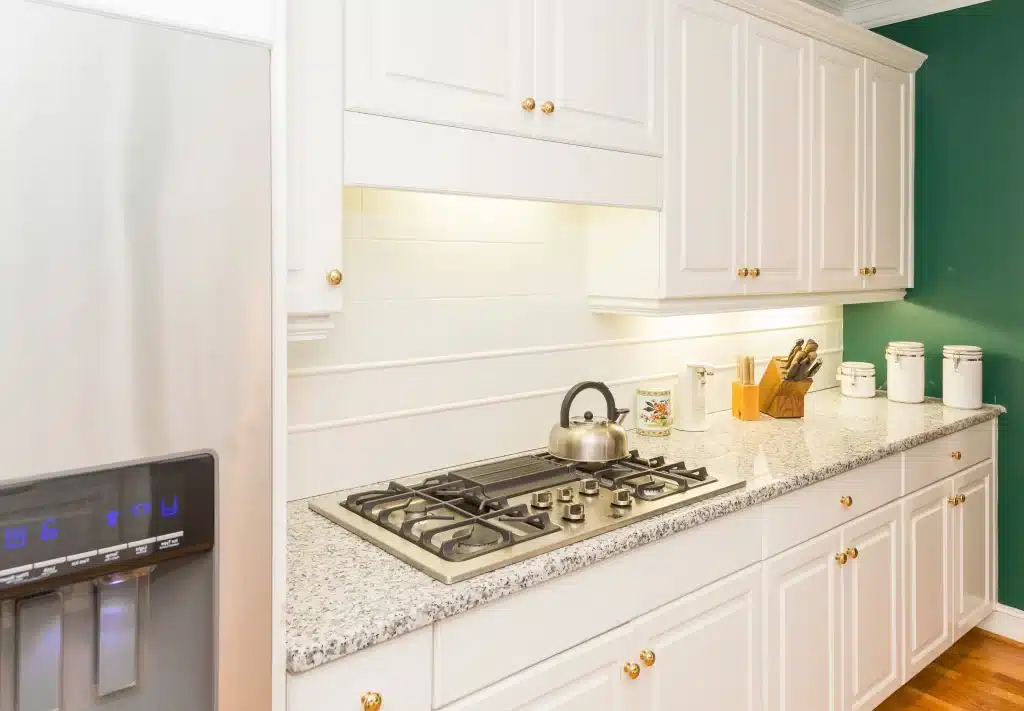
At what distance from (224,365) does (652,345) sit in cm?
191

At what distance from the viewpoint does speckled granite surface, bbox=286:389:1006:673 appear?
1.21 m

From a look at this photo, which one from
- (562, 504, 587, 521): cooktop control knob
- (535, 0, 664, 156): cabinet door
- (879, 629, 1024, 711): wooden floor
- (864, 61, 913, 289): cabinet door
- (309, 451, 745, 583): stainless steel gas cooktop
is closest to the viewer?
(309, 451, 745, 583): stainless steel gas cooktop

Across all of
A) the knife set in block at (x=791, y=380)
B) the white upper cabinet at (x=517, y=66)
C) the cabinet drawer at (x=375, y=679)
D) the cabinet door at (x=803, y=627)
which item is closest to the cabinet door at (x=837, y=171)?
the knife set in block at (x=791, y=380)

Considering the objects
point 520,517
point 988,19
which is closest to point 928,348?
point 988,19

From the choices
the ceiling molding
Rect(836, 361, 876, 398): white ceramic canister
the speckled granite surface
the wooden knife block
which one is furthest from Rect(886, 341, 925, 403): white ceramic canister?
the ceiling molding

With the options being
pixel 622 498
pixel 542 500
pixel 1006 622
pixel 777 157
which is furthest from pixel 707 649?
pixel 1006 622

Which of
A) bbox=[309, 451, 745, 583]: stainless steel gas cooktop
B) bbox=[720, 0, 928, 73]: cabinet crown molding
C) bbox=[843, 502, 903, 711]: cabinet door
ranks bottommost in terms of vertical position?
bbox=[843, 502, 903, 711]: cabinet door

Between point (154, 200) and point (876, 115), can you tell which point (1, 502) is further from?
point (876, 115)

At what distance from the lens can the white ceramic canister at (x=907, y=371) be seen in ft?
10.2

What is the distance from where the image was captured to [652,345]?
2.63 m

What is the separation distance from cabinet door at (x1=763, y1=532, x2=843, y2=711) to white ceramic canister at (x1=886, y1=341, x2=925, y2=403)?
3.73ft

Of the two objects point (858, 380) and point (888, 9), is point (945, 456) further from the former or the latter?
point (888, 9)

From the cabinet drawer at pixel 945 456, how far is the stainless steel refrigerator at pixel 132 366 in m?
2.29

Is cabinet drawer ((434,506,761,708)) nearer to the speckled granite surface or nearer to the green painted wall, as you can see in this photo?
the speckled granite surface
